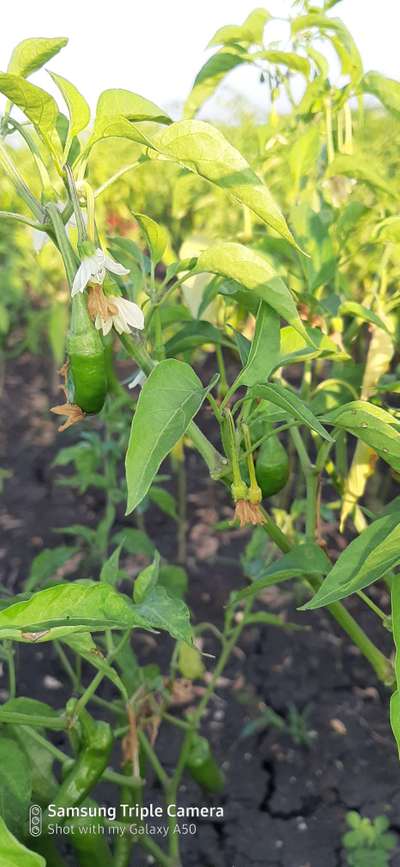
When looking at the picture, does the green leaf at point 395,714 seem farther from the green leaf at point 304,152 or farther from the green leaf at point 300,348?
the green leaf at point 304,152

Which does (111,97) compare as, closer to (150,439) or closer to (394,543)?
(150,439)

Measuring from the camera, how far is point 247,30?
3.00ft

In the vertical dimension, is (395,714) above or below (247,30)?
below

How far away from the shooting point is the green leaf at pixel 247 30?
2.97 feet

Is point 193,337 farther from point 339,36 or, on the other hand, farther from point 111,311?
point 339,36

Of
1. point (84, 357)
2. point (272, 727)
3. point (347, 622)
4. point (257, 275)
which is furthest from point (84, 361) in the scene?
point (272, 727)

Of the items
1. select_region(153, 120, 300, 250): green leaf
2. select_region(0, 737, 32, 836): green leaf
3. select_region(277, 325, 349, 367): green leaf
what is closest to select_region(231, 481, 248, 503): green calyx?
select_region(277, 325, 349, 367): green leaf

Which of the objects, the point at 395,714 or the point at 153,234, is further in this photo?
the point at 153,234

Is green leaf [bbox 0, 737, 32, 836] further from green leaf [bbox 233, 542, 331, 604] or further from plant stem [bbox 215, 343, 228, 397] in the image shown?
plant stem [bbox 215, 343, 228, 397]

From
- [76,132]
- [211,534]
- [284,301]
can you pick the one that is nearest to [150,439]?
[284,301]

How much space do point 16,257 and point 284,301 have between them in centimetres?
240

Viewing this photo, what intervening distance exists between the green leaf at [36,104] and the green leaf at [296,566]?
0.39 m

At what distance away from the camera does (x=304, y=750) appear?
128cm

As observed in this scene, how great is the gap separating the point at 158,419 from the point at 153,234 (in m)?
0.24
